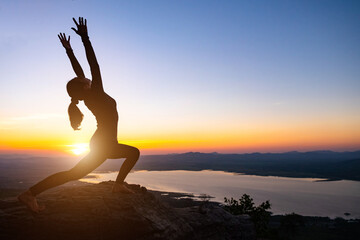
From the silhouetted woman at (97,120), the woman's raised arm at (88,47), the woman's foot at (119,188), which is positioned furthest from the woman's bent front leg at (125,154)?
the woman's raised arm at (88,47)

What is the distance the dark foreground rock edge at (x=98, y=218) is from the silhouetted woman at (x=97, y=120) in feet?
1.32

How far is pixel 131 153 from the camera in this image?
5.97 m

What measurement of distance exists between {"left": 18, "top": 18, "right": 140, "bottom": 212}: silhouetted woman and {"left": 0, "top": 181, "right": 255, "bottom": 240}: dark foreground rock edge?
0.40m

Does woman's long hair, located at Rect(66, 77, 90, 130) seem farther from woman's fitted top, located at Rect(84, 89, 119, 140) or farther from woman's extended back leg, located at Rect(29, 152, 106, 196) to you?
woman's extended back leg, located at Rect(29, 152, 106, 196)

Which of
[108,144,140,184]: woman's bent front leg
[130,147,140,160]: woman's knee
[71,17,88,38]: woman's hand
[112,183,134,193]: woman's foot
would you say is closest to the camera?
[71,17,88,38]: woman's hand

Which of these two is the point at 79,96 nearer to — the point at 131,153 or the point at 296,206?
the point at 131,153

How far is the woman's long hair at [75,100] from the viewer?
5.27 metres

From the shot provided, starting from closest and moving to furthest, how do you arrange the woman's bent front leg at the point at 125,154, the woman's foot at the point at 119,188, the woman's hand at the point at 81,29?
the woman's hand at the point at 81,29 → the woman's bent front leg at the point at 125,154 → the woman's foot at the point at 119,188

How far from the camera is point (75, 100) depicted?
211 inches

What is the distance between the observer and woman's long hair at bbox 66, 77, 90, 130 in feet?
17.3

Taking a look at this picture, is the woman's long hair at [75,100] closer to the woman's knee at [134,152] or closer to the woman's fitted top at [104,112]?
the woman's fitted top at [104,112]

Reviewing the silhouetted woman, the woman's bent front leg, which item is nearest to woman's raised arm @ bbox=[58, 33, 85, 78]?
the silhouetted woman

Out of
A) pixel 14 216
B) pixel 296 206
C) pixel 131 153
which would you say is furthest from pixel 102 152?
pixel 296 206

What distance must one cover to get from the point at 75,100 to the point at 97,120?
1.97ft
